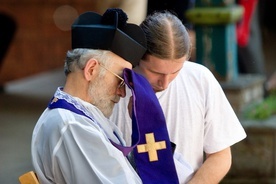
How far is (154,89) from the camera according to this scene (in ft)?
14.0

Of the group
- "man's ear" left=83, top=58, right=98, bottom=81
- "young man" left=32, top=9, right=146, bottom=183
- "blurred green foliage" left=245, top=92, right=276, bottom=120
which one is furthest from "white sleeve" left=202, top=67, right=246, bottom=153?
"blurred green foliage" left=245, top=92, right=276, bottom=120

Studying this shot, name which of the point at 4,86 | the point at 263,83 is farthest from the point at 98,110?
the point at 4,86

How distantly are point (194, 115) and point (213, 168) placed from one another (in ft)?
0.84

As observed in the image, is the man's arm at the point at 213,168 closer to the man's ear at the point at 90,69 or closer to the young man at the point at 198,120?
the young man at the point at 198,120

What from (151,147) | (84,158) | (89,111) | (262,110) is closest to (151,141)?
(151,147)

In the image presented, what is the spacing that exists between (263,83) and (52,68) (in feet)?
13.9

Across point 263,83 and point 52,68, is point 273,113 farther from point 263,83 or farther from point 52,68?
point 52,68

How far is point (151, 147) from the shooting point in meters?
3.97

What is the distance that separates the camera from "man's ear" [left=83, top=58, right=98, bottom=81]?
3.75 metres

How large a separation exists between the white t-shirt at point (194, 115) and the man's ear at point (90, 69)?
24.5 inches

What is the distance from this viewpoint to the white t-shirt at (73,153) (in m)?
3.62

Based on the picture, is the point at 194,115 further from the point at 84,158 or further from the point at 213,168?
the point at 84,158

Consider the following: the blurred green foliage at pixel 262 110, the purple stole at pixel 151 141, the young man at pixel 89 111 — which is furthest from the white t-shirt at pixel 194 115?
the blurred green foliage at pixel 262 110

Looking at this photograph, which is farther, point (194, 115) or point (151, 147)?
point (194, 115)
